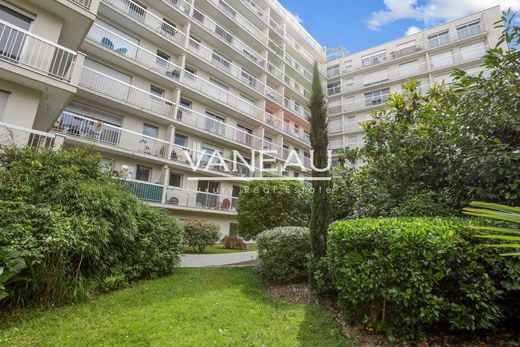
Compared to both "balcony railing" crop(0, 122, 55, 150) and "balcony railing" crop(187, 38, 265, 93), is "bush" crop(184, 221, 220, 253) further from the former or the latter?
"balcony railing" crop(187, 38, 265, 93)

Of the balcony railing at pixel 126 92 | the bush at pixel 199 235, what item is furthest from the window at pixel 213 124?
the bush at pixel 199 235

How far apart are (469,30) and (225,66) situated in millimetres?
22824

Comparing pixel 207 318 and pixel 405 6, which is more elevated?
pixel 405 6

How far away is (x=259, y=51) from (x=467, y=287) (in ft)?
79.8

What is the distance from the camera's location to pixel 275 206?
916 centimetres

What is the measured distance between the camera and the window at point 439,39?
Result: 2410 cm

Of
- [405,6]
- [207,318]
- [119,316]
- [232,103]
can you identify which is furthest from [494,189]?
[232,103]

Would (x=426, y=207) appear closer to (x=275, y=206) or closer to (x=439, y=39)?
(x=275, y=206)

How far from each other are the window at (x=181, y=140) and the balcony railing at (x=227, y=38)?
8217 mm

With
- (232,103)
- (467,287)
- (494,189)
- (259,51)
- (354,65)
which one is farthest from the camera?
(354,65)

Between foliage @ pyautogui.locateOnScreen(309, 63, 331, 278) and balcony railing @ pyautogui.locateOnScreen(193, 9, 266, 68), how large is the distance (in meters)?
15.9

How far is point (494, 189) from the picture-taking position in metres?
4.15

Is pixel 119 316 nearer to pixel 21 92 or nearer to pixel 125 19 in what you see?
pixel 21 92

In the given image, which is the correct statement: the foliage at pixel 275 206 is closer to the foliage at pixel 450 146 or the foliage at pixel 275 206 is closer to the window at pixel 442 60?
the foliage at pixel 450 146
